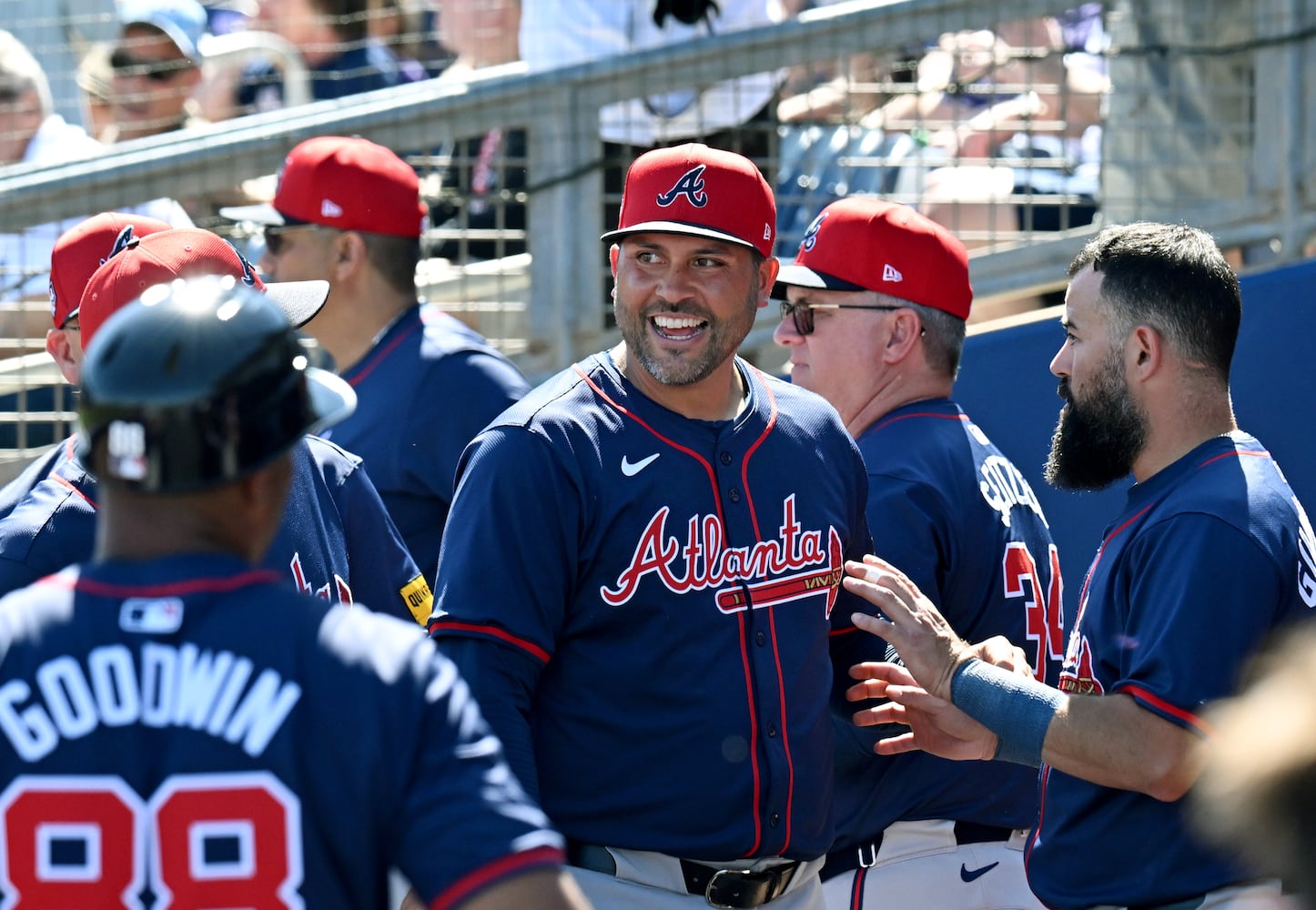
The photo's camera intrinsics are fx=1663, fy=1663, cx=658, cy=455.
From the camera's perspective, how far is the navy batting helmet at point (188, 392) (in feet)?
6.10

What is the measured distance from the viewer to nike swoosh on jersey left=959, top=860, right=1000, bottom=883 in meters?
3.96

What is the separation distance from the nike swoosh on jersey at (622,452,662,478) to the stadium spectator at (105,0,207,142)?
16.3 feet

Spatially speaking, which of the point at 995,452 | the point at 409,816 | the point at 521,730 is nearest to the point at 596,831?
the point at 521,730

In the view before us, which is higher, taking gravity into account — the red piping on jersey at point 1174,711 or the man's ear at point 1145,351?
the man's ear at point 1145,351

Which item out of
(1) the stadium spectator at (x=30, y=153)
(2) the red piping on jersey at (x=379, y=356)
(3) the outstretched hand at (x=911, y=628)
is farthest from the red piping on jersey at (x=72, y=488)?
(1) the stadium spectator at (x=30, y=153)

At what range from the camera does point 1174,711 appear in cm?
297

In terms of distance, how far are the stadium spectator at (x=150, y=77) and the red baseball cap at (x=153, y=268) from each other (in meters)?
4.45

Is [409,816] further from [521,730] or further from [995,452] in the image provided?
[995,452]

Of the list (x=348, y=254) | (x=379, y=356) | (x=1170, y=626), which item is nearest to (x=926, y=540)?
(x=1170, y=626)

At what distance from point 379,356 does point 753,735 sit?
6.50 ft

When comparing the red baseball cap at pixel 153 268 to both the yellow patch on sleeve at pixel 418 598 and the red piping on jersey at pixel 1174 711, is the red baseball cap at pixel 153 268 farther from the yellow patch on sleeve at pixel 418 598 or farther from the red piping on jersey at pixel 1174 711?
the red piping on jersey at pixel 1174 711

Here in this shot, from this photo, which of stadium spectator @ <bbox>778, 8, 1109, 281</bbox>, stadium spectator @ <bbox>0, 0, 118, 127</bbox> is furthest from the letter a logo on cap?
stadium spectator @ <bbox>0, 0, 118, 127</bbox>

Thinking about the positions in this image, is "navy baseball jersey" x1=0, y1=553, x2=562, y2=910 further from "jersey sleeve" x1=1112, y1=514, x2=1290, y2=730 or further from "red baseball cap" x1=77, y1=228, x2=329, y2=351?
"jersey sleeve" x1=1112, y1=514, x2=1290, y2=730

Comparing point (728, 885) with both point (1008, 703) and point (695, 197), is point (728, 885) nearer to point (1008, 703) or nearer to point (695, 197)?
point (1008, 703)
